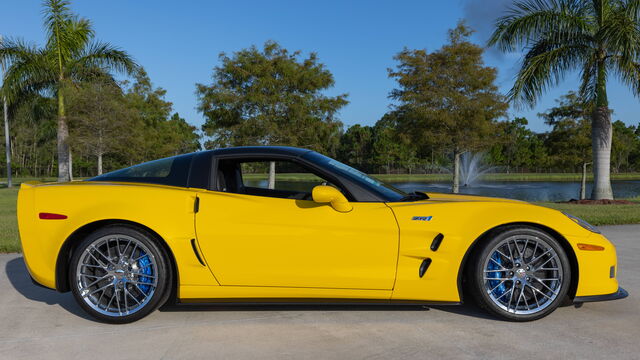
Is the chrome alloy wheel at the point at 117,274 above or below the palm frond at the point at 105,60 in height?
below

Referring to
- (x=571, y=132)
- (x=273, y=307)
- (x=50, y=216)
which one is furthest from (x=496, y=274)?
(x=571, y=132)

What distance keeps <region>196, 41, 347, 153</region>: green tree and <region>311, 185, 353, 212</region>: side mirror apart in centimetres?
1728

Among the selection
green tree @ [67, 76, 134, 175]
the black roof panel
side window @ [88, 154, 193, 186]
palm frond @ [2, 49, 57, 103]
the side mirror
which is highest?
palm frond @ [2, 49, 57, 103]

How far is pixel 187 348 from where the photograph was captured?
9.61 feet

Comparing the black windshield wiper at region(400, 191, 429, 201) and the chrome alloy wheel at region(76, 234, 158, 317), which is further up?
the black windshield wiper at region(400, 191, 429, 201)

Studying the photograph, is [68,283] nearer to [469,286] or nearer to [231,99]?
[469,286]

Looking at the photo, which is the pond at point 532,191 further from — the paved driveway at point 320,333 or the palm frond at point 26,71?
the paved driveway at point 320,333

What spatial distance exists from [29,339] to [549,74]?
48.2 ft

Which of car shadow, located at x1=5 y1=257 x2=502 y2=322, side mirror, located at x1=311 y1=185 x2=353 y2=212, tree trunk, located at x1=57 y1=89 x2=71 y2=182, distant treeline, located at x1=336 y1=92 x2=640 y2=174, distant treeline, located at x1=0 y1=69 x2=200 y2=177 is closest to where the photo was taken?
side mirror, located at x1=311 y1=185 x2=353 y2=212

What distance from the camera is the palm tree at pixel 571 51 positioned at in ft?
45.3

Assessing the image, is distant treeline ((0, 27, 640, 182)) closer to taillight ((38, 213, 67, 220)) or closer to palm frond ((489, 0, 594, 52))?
palm frond ((489, 0, 594, 52))

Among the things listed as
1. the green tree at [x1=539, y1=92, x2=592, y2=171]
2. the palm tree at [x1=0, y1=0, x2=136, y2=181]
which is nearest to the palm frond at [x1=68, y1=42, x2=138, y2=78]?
the palm tree at [x1=0, y1=0, x2=136, y2=181]

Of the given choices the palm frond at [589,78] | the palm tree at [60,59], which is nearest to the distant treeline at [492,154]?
the palm frond at [589,78]

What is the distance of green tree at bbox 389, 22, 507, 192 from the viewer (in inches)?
752
